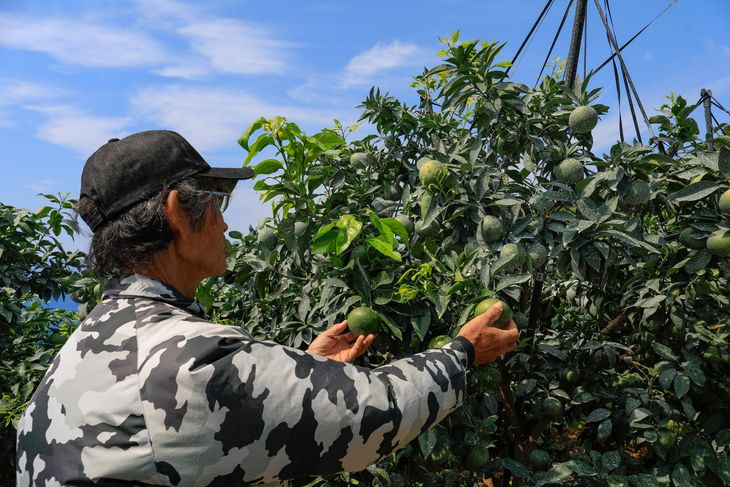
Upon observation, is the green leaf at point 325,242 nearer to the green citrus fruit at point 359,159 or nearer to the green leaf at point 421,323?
the green leaf at point 421,323

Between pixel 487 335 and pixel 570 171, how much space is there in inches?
34.9

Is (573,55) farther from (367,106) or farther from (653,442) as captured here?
(653,442)

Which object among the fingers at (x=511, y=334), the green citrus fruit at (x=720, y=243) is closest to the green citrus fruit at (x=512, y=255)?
the fingers at (x=511, y=334)

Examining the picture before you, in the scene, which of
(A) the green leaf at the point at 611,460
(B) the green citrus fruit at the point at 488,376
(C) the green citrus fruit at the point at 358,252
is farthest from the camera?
(A) the green leaf at the point at 611,460

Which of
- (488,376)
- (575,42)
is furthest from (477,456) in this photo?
(575,42)

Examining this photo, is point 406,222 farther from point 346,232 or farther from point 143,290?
point 143,290

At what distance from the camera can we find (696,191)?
6.98 feet

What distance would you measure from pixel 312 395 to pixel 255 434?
0.37ft

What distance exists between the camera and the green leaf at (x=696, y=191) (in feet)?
6.88

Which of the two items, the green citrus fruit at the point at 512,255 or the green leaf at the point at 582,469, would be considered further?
the green leaf at the point at 582,469

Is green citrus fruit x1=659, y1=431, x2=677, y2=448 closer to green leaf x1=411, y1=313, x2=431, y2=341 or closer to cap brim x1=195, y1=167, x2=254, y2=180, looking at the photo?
green leaf x1=411, y1=313, x2=431, y2=341

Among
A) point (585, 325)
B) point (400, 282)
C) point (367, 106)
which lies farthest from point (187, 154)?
point (585, 325)

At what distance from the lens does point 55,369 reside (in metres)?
1.29

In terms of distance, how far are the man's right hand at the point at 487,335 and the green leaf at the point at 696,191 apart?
0.94 metres
